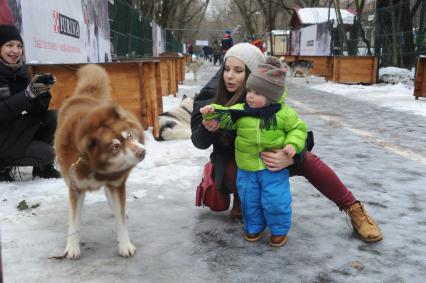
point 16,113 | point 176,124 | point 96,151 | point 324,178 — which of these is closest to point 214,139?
point 324,178

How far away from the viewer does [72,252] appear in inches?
106

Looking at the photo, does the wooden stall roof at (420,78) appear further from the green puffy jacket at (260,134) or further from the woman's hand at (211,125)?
Result: the woman's hand at (211,125)

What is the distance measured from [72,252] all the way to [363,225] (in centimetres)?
189

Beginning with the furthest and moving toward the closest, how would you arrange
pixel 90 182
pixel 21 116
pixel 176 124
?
pixel 176 124 < pixel 21 116 < pixel 90 182

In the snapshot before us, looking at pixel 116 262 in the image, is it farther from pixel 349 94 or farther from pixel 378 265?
pixel 349 94

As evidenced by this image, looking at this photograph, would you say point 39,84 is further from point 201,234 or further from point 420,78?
point 420,78

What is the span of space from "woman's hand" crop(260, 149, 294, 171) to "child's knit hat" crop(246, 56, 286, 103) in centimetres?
33

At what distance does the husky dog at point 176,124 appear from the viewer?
247 inches

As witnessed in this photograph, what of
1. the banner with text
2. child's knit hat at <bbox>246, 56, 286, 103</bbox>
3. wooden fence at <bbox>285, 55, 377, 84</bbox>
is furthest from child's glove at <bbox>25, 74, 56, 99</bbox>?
wooden fence at <bbox>285, 55, 377, 84</bbox>

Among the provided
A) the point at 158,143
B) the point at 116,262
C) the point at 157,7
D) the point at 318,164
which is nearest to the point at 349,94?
the point at 158,143

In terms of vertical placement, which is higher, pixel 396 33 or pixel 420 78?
pixel 396 33

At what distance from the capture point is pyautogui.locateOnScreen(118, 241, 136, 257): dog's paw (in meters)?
2.74

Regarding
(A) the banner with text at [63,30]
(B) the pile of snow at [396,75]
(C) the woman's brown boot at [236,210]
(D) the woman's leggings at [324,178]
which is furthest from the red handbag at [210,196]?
(B) the pile of snow at [396,75]

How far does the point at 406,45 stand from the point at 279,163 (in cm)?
1437
